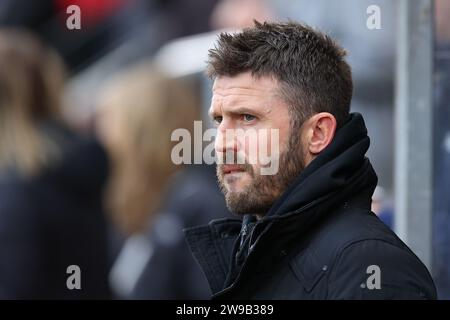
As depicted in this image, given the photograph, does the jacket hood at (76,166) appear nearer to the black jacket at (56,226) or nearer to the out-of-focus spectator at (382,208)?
the black jacket at (56,226)

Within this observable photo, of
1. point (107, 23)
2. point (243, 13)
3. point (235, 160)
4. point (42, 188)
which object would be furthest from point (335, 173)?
point (107, 23)

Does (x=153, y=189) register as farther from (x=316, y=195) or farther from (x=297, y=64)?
(x=316, y=195)

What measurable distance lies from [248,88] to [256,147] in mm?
197

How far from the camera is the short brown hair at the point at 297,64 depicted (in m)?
3.09

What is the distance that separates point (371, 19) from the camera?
4355 millimetres

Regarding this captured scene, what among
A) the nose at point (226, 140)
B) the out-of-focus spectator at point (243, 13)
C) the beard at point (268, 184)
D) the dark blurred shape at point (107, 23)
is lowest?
the beard at point (268, 184)

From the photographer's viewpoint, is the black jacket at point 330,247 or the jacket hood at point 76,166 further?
the jacket hood at point 76,166

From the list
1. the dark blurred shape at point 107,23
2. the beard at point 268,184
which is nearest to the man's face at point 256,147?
the beard at point 268,184

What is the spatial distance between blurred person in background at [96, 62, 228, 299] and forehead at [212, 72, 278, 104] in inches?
68.8

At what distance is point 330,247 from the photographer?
2.83 metres

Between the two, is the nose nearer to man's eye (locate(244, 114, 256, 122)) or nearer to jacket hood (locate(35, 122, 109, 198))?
man's eye (locate(244, 114, 256, 122))

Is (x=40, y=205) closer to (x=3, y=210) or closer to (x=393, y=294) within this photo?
(x=3, y=210)

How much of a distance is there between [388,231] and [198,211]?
6.97ft

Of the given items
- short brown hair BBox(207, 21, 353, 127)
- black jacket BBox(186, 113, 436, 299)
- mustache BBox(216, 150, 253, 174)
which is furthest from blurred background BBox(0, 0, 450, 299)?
mustache BBox(216, 150, 253, 174)
